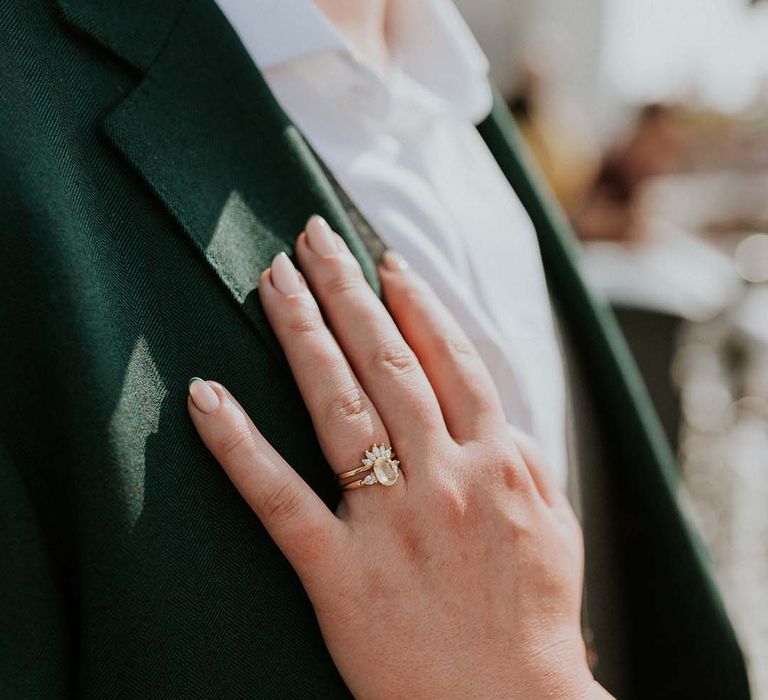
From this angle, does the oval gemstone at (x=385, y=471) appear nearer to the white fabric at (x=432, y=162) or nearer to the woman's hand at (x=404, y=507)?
the woman's hand at (x=404, y=507)

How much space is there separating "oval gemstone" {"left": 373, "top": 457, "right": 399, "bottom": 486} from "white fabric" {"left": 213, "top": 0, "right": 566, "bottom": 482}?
253mm

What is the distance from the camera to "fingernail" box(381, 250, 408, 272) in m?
0.84

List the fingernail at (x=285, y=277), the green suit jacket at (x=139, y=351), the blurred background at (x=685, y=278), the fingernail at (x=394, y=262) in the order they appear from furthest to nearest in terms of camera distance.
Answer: the blurred background at (x=685, y=278)
the fingernail at (x=394, y=262)
the fingernail at (x=285, y=277)
the green suit jacket at (x=139, y=351)

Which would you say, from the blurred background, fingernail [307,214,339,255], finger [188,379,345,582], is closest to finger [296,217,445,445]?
fingernail [307,214,339,255]

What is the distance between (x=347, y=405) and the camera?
74 centimetres

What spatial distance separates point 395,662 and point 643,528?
74cm

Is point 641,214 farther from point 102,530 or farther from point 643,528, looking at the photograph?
point 102,530

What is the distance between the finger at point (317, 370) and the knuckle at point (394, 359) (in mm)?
40

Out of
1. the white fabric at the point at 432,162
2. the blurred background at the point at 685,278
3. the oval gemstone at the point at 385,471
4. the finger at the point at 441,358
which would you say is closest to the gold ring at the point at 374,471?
the oval gemstone at the point at 385,471

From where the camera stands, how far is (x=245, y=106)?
30.6 inches

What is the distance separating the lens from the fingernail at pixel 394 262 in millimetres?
840

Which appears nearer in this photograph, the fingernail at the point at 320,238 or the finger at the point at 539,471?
the fingernail at the point at 320,238

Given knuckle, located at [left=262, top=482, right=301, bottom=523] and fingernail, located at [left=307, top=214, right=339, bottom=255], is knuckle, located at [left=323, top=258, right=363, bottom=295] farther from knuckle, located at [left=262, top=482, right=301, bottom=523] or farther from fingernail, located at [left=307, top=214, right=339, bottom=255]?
knuckle, located at [left=262, top=482, right=301, bottom=523]

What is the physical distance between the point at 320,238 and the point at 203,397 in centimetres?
20
